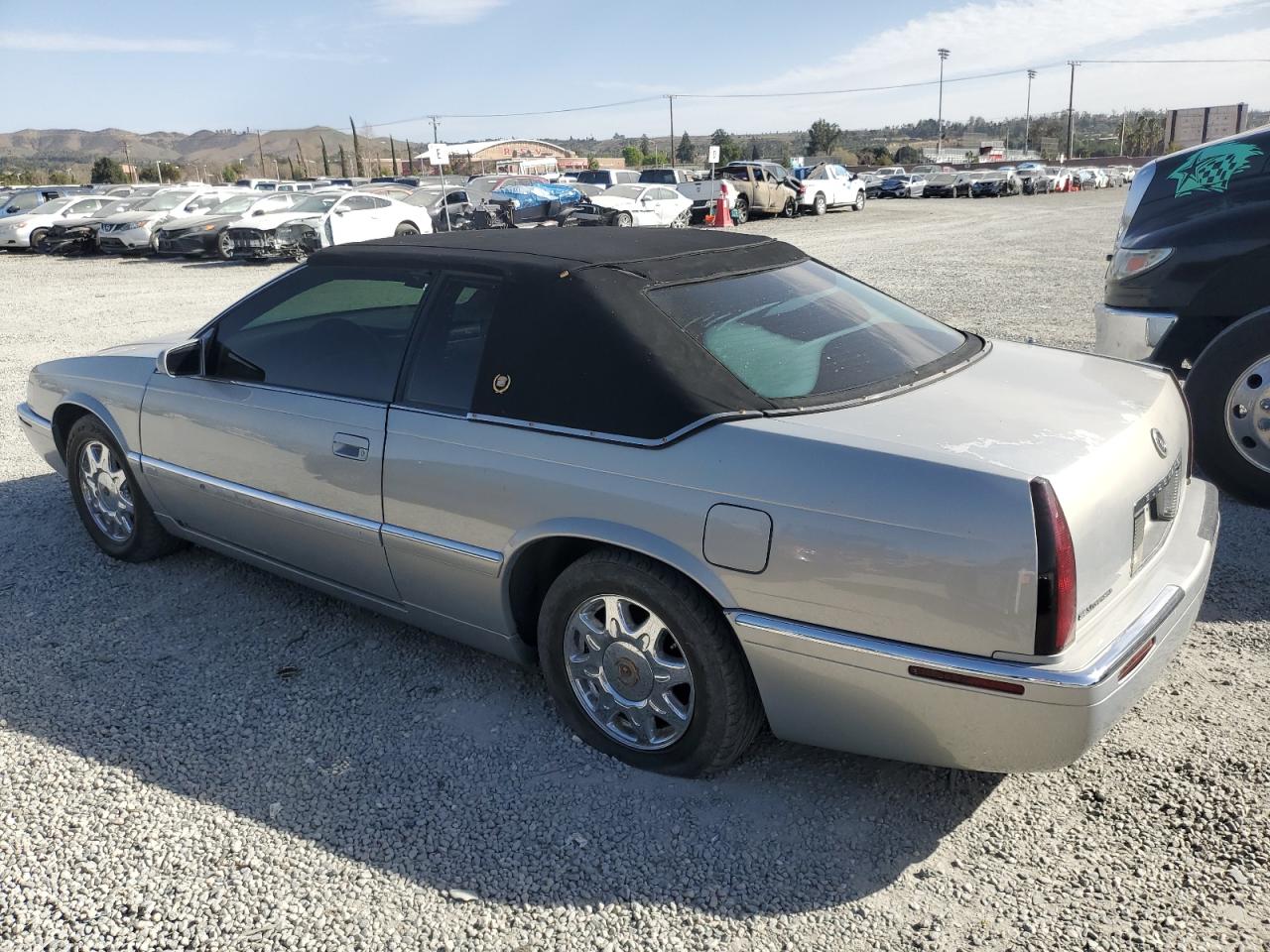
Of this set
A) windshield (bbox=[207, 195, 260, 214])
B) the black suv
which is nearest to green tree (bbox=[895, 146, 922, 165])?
windshield (bbox=[207, 195, 260, 214])

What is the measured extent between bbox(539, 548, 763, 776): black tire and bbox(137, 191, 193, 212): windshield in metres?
24.9

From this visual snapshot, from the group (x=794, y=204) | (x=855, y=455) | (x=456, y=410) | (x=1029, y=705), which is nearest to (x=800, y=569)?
(x=855, y=455)

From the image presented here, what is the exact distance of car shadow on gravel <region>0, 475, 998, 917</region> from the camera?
2600 mm

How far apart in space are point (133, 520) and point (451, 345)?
7.39ft

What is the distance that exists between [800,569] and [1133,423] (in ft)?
3.62

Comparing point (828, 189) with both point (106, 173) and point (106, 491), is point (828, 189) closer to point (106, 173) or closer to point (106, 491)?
point (106, 491)

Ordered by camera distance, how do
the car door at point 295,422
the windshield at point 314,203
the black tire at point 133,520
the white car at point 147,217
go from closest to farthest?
the car door at point 295,422
the black tire at point 133,520
the windshield at point 314,203
the white car at point 147,217

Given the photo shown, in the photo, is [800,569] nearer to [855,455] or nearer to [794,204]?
[855,455]

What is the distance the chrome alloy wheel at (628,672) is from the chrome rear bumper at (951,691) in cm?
31

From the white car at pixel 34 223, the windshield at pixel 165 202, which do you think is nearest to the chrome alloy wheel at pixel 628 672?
the windshield at pixel 165 202

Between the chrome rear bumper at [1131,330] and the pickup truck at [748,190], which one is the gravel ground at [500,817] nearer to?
the chrome rear bumper at [1131,330]

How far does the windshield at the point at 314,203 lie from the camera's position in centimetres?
2098

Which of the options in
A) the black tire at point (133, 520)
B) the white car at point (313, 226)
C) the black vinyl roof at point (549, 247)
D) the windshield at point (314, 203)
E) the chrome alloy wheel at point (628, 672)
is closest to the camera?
the chrome alloy wheel at point (628, 672)

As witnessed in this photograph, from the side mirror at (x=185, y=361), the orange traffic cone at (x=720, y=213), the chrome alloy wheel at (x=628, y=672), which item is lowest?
the chrome alloy wheel at (x=628, y=672)
